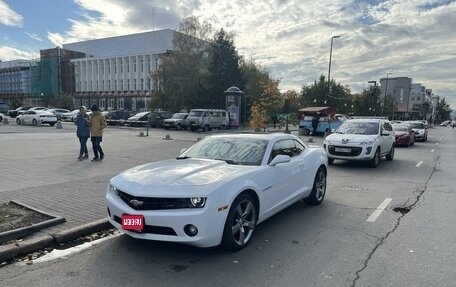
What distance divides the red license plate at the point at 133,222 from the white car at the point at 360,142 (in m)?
9.11

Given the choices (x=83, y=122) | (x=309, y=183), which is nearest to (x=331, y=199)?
(x=309, y=183)

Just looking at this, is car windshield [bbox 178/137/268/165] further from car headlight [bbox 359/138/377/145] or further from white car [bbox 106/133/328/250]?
car headlight [bbox 359/138/377/145]

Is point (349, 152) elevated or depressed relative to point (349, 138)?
depressed

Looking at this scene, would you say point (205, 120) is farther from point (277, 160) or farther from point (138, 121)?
point (277, 160)

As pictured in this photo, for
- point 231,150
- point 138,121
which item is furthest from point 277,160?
point 138,121

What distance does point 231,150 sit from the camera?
555 cm

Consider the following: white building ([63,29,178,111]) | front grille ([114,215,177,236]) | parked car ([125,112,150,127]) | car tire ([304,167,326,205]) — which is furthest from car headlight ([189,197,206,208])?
white building ([63,29,178,111])

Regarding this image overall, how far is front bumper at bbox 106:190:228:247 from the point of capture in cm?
393

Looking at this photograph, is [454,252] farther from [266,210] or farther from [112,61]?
[112,61]

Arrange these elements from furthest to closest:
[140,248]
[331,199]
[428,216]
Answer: [331,199]
[428,216]
[140,248]

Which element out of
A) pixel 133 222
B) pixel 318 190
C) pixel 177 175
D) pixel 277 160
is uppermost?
pixel 277 160

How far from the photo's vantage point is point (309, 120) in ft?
97.5

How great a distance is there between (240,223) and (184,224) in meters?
0.85

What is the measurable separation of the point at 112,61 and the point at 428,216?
93.6m
